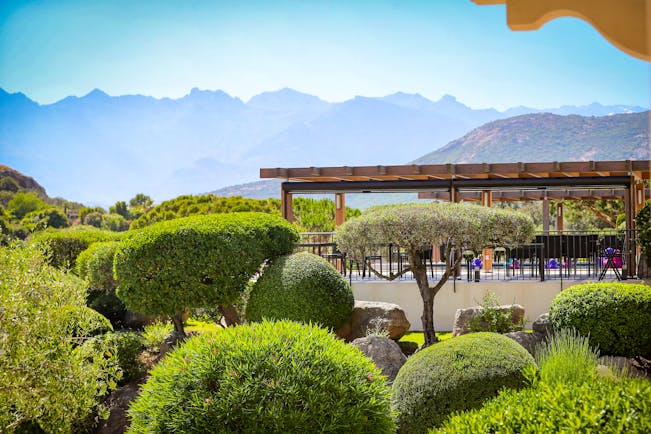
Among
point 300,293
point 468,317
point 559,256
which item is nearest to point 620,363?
point 468,317

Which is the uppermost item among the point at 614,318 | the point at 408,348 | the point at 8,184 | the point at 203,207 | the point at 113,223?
the point at 8,184

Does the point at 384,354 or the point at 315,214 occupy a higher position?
the point at 315,214

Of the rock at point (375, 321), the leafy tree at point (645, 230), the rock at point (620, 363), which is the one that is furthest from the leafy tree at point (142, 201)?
the rock at point (620, 363)

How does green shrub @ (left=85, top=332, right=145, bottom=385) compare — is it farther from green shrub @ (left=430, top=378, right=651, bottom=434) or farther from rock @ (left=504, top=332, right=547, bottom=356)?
green shrub @ (left=430, top=378, right=651, bottom=434)

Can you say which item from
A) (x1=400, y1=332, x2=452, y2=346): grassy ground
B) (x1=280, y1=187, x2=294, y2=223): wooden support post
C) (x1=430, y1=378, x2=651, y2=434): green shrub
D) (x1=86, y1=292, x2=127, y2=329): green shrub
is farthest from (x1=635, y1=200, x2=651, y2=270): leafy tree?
(x1=86, y1=292, x2=127, y2=329): green shrub

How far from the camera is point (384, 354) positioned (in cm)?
799

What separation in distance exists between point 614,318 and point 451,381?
360cm

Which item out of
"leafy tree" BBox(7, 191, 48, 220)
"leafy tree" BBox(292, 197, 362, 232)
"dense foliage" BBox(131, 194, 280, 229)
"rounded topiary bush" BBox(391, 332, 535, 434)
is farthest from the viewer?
"leafy tree" BBox(7, 191, 48, 220)

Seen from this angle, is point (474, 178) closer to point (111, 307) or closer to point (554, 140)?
point (111, 307)

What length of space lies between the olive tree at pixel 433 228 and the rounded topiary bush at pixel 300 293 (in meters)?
0.64

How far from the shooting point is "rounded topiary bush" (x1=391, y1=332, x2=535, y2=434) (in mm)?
5762

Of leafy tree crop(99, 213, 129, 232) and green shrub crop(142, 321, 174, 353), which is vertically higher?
leafy tree crop(99, 213, 129, 232)

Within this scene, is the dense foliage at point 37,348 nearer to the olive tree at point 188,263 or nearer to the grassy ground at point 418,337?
the olive tree at point 188,263

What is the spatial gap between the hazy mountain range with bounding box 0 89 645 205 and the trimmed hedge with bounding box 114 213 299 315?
143339mm
